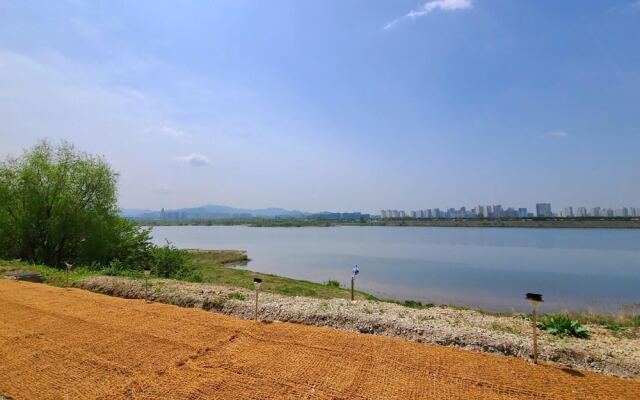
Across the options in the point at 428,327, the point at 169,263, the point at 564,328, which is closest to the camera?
the point at 428,327

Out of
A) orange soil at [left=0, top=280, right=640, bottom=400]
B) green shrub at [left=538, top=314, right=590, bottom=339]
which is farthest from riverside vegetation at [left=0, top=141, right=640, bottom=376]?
green shrub at [left=538, top=314, right=590, bottom=339]

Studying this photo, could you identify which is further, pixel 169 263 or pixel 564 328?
pixel 169 263

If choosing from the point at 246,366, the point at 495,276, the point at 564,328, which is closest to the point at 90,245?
the point at 246,366

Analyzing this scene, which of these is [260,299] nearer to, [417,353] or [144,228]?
[417,353]

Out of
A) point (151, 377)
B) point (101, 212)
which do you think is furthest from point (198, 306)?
point (101, 212)

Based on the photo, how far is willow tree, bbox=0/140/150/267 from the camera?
72.8ft

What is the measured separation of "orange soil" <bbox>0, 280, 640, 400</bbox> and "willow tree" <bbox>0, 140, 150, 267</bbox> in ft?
56.8

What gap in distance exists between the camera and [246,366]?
5758mm

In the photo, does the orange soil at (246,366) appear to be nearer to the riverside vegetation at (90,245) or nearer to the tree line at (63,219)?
the riverside vegetation at (90,245)

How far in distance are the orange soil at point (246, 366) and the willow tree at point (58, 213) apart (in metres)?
17.3

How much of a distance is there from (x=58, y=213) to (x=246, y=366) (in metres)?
22.8

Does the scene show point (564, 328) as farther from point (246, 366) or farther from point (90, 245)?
point (90, 245)

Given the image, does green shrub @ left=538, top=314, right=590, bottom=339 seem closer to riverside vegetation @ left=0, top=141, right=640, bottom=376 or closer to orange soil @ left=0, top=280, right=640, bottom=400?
orange soil @ left=0, top=280, right=640, bottom=400

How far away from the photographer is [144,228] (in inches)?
1077
